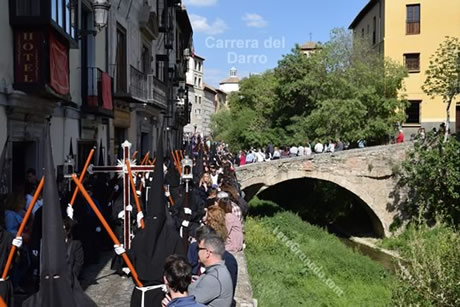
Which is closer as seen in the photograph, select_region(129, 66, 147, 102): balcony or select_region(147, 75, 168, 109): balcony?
select_region(129, 66, 147, 102): balcony

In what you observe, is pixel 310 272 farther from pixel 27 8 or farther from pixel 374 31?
pixel 374 31

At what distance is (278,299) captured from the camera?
36.2 ft

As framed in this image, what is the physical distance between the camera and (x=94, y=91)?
12.6 meters

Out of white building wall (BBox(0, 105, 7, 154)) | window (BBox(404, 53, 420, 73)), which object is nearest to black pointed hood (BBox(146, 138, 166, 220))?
white building wall (BBox(0, 105, 7, 154))

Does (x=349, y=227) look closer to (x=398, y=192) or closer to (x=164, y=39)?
(x=398, y=192)

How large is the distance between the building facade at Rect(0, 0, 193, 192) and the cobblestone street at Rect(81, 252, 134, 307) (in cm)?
188

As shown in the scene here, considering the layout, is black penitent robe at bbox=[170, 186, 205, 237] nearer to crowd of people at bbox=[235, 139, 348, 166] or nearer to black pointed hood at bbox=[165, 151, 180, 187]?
black pointed hood at bbox=[165, 151, 180, 187]

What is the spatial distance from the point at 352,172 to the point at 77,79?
52.8 ft

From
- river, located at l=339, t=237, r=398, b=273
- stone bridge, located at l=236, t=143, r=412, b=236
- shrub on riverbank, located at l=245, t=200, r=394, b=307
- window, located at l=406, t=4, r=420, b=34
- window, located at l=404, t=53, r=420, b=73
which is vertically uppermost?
window, located at l=406, t=4, r=420, b=34

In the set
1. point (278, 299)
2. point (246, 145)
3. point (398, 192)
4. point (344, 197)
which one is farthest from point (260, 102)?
point (278, 299)

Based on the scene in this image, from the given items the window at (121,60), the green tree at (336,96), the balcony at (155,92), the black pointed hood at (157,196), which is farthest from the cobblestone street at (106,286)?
the green tree at (336,96)

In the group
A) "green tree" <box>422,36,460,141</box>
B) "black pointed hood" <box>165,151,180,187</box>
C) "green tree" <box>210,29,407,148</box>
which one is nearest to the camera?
"black pointed hood" <box>165,151,180,187</box>

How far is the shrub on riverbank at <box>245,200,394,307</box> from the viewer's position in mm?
13380

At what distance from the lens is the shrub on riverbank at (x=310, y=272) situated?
13.4 m
